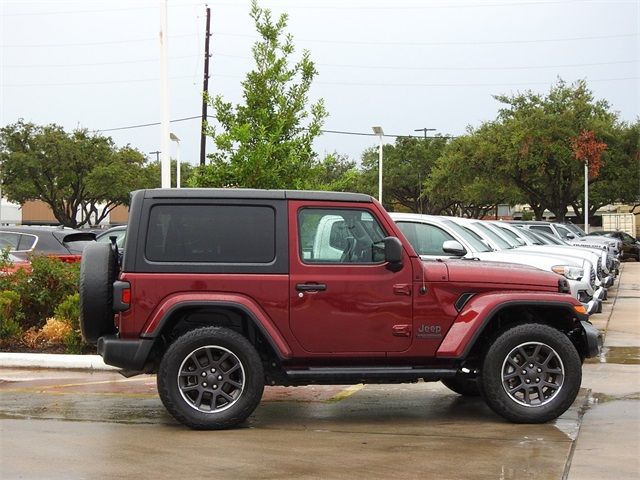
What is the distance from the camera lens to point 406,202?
67875mm

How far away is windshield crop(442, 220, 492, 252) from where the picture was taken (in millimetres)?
12367

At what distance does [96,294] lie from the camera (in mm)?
7105

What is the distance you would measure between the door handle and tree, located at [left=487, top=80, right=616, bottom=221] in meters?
37.6

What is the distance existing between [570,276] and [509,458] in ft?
24.3

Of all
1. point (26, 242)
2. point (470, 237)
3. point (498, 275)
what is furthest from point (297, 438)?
point (26, 242)

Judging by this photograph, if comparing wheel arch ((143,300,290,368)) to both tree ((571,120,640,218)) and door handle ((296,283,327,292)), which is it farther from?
tree ((571,120,640,218))

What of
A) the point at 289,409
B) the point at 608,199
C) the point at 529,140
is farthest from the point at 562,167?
the point at 289,409

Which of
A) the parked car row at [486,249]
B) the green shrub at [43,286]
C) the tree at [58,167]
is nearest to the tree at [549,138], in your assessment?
the tree at [58,167]

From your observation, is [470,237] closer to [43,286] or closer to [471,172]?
[43,286]

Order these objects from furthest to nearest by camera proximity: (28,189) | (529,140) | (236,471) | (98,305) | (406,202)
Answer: (406,202) < (28,189) < (529,140) < (98,305) < (236,471)

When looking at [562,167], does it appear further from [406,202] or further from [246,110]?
[246,110]

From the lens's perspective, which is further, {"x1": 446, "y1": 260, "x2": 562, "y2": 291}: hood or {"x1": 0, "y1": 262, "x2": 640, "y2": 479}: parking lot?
{"x1": 446, "y1": 260, "x2": 562, "y2": 291}: hood

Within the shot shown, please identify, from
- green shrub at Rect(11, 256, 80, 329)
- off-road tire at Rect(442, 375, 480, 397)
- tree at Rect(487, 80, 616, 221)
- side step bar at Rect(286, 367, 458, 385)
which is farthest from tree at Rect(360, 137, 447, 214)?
side step bar at Rect(286, 367, 458, 385)

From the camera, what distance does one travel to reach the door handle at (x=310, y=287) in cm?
708
